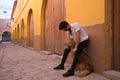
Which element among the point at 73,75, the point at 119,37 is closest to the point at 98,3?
the point at 119,37

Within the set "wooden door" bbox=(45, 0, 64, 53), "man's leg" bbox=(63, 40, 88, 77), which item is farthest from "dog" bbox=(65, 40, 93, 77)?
"wooden door" bbox=(45, 0, 64, 53)

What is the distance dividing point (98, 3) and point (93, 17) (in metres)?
0.39

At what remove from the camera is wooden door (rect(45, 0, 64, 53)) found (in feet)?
31.8

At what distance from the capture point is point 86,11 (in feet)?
20.4

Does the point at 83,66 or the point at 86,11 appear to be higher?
the point at 86,11

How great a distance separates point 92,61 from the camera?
5828mm

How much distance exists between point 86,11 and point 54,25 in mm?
4814

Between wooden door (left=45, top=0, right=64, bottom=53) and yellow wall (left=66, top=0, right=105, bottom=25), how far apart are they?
1876mm

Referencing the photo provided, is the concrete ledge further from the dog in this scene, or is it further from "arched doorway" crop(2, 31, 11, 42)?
"arched doorway" crop(2, 31, 11, 42)

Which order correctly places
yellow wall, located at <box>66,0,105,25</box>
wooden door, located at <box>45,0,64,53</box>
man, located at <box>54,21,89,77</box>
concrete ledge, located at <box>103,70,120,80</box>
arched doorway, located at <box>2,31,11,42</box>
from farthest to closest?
arched doorway, located at <box>2,31,11,42</box>
wooden door, located at <box>45,0,64,53</box>
man, located at <box>54,21,89,77</box>
yellow wall, located at <box>66,0,105,25</box>
concrete ledge, located at <box>103,70,120,80</box>

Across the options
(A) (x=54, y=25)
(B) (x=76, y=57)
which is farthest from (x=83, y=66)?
(A) (x=54, y=25)

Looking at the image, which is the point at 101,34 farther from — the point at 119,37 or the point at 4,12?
the point at 4,12

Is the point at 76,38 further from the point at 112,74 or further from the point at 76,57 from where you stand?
the point at 112,74

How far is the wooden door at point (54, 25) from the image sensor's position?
9701mm
